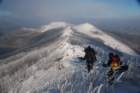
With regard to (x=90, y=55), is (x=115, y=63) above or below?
below

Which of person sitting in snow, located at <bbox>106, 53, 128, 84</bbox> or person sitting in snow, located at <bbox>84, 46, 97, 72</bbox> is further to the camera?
person sitting in snow, located at <bbox>84, 46, 97, 72</bbox>

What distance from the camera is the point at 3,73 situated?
11831 centimetres

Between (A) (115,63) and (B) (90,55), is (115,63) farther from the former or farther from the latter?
(B) (90,55)

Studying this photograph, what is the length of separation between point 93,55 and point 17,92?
32066 millimetres

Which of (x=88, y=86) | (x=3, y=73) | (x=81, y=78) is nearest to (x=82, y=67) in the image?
(x=81, y=78)

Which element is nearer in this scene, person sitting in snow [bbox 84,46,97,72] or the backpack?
the backpack

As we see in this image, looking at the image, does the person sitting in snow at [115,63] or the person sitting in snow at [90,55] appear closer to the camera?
the person sitting in snow at [115,63]

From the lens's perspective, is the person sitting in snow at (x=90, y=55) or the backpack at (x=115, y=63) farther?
the person sitting in snow at (x=90, y=55)

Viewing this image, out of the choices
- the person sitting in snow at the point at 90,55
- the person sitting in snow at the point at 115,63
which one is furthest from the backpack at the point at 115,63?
the person sitting in snow at the point at 90,55

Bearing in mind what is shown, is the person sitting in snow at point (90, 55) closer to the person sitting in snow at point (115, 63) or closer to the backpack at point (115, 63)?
the person sitting in snow at point (115, 63)

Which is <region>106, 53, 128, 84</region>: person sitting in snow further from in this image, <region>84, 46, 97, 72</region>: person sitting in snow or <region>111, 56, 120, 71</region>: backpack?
<region>84, 46, 97, 72</region>: person sitting in snow

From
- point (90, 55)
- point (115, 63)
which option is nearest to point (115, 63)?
point (115, 63)

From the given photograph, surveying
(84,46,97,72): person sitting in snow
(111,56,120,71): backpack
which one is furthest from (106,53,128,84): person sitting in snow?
(84,46,97,72): person sitting in snow

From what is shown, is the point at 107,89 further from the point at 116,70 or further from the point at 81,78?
the point at 81,78
